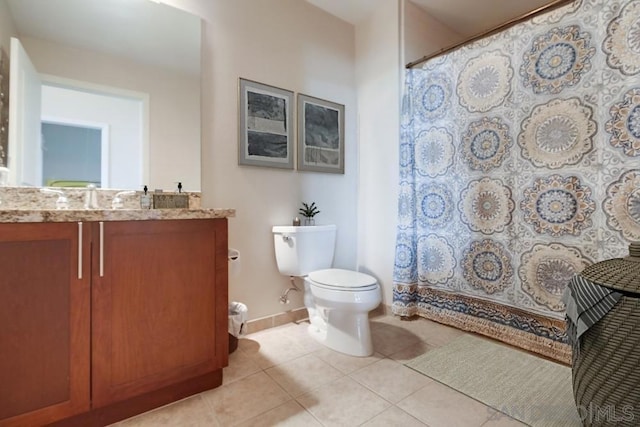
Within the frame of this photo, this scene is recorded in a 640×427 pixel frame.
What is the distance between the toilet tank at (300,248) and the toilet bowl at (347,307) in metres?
0.17

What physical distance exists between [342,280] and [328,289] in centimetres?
11

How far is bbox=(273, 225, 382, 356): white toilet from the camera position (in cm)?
163

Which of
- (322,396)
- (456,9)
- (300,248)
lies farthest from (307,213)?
(456,9)

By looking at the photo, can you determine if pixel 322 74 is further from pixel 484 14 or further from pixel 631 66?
pixel 631 66

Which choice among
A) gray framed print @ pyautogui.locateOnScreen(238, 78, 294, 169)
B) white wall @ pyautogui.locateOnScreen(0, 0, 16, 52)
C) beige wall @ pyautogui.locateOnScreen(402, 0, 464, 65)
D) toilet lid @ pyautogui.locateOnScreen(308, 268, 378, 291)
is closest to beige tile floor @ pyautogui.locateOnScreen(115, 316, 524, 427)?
toilet lid @ pyautogui.locateOnScreen(308, 268, 378, 291)

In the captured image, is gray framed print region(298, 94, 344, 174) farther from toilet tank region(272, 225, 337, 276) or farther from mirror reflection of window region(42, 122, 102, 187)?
mirror reflection of window region(42, 122, 102, 187)

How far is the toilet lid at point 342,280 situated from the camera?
5.35 ft

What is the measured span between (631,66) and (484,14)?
1.41 meters

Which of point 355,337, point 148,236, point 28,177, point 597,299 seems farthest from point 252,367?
point 597,299

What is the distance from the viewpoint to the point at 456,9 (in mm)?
2314

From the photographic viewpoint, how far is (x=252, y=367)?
1.55 m

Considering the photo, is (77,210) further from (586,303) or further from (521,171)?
(521,171)

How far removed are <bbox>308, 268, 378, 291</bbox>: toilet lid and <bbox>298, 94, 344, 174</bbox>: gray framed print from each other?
31.5 inches

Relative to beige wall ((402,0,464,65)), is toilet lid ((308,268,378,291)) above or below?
below
